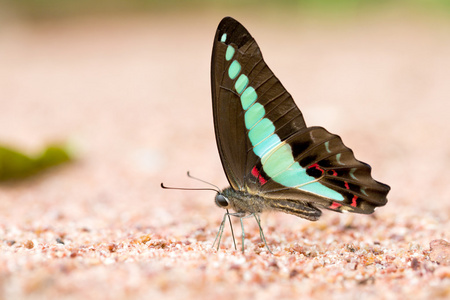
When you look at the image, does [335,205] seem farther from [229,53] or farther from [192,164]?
[192,164]

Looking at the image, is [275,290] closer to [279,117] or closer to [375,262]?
[375,262]

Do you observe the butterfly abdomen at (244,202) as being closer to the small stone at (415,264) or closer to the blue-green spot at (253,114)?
the blue-green spot at (253,114)

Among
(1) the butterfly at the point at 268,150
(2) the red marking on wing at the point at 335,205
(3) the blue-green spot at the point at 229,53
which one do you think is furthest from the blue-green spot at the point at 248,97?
(2) the red marking on wing at the point at 335,205

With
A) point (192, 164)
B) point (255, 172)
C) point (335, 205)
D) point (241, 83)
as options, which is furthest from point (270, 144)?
point (192, 164)

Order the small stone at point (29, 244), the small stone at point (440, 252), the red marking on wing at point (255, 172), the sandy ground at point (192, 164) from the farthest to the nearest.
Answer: the red marking on wing at point (255, 172) → the small stone at point (29, 244) → the small stone at point (440, 252) → the sandy ground at point (192, 164)

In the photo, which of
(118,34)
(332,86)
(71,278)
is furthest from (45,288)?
(118,34)

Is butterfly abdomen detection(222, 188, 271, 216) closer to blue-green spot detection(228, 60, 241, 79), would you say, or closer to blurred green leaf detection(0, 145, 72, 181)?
blue-green spot detection(228, 60, 241, 79)

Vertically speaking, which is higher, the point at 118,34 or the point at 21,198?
the point at 118,34
